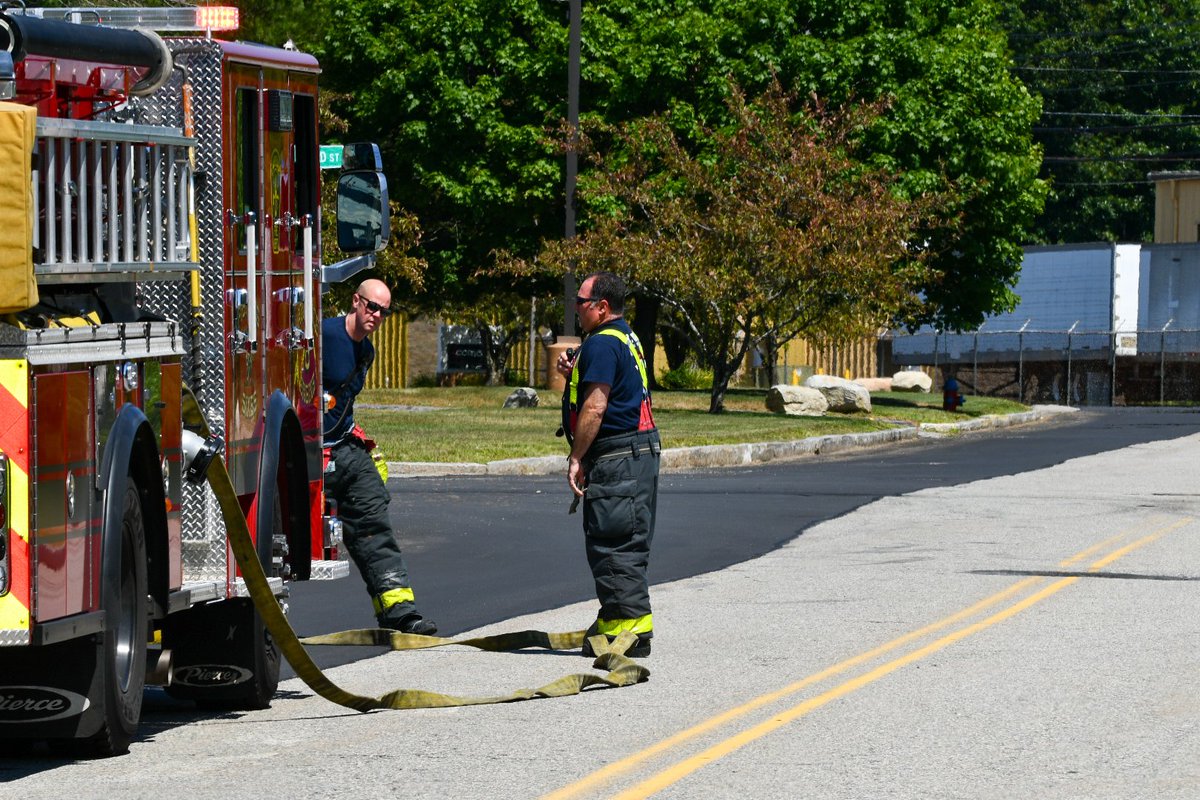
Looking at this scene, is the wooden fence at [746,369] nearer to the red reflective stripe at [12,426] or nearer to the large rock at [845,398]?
the large rock at [845,398]

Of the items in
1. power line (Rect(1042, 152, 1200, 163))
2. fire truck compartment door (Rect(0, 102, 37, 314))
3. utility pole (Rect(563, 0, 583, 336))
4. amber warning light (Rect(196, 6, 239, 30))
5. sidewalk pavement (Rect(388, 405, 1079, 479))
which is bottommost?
sidewalk pavement (Rect(388, 405, 1079, 479))

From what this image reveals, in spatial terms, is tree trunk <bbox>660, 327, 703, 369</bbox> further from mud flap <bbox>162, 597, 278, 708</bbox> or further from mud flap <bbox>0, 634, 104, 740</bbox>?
mud flap <bbox>0, 634, 104, 740</bbox>

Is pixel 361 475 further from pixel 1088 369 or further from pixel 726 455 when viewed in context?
pixel 1088 369

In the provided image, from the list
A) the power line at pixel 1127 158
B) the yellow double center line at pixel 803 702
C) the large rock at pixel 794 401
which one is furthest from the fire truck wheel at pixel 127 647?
the power line at pixel 1127 158

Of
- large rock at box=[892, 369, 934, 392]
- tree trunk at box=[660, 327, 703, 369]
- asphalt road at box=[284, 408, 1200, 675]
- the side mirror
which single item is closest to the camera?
the side mirror

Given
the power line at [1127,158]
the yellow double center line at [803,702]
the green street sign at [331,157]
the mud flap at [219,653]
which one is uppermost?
the power line at [1127,158]

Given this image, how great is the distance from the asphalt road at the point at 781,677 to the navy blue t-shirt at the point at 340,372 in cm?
132

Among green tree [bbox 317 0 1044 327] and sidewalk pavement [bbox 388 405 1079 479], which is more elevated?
green tree [bbox 317 0 1044 327]

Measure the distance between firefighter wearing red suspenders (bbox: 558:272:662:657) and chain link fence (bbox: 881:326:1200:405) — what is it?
45.5 meters

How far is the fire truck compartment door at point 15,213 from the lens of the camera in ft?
22.4

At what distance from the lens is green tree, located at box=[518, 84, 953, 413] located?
35.4m

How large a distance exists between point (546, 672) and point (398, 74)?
1316 inches

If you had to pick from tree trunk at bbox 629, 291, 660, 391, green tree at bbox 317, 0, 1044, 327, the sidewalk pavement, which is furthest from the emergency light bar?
tree trunk at bbox 629, 291, 660, 391

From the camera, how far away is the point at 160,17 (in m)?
9.46
